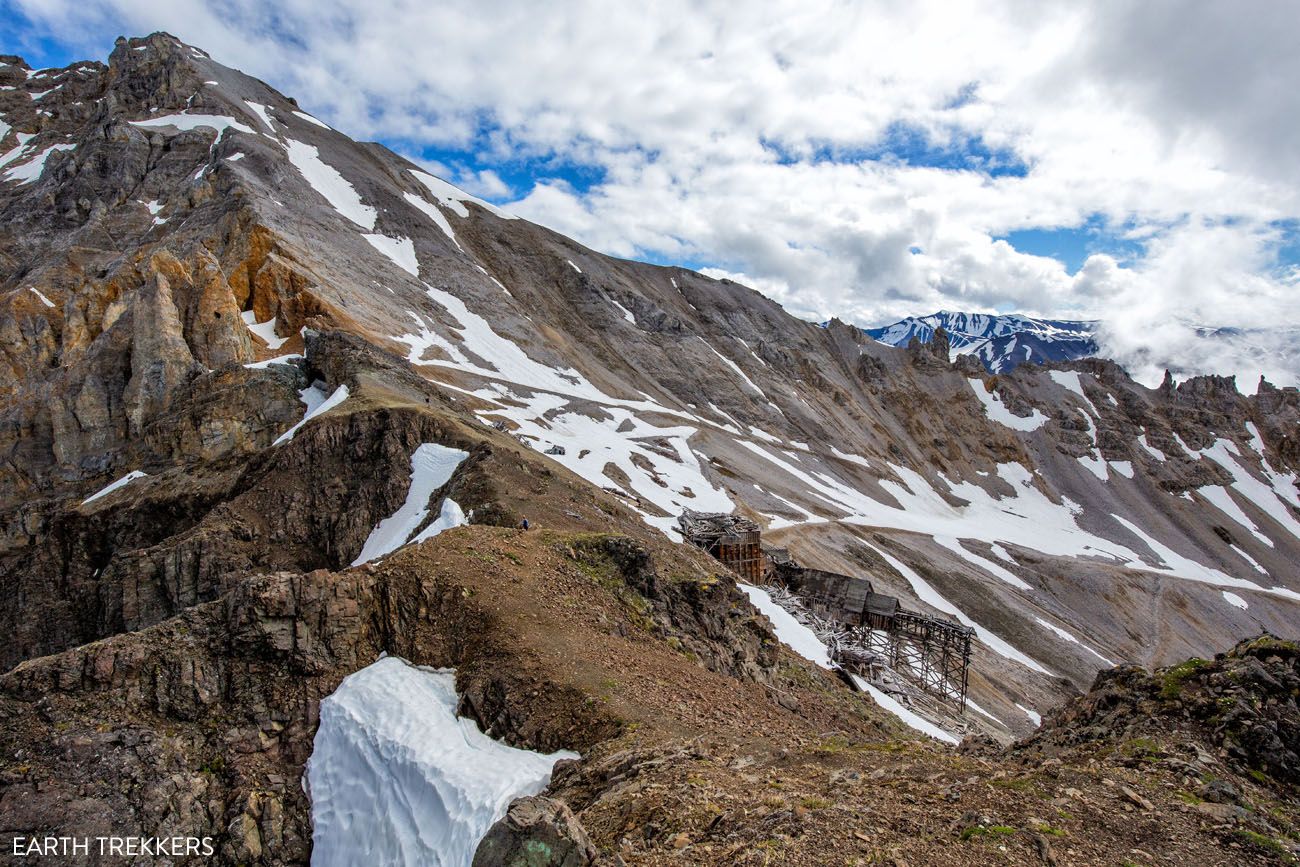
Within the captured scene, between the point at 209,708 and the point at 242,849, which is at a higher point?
the point at 209,708

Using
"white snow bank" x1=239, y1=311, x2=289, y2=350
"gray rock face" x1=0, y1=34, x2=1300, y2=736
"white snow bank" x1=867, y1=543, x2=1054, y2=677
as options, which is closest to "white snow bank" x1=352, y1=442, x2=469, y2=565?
"gray rock face" x1=0, y1=34, x2=1300, y2=736

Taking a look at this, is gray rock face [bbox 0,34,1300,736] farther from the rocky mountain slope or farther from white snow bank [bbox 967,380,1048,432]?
white snow bank [bbox 967,380,1048,432]

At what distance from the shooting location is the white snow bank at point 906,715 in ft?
76.7

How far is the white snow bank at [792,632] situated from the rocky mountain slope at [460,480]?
5589 mm

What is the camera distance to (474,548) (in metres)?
16.4

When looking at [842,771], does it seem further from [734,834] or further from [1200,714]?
[1200,714]

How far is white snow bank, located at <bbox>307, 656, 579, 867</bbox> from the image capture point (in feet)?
32.2

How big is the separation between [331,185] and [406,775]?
97.7 m

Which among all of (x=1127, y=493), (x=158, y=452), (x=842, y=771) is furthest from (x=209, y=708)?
(x=1127, y=493)

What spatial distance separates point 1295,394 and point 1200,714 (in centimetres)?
18948

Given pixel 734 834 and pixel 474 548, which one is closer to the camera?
pixel 734 834

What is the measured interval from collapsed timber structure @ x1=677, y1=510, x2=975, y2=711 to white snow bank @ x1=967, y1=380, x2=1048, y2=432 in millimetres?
108871

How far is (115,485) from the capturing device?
3559 centimetres

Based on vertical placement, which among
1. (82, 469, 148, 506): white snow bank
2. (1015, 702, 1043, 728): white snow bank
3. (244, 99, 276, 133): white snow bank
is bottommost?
(82, 469, 148, 506): white snow bank
